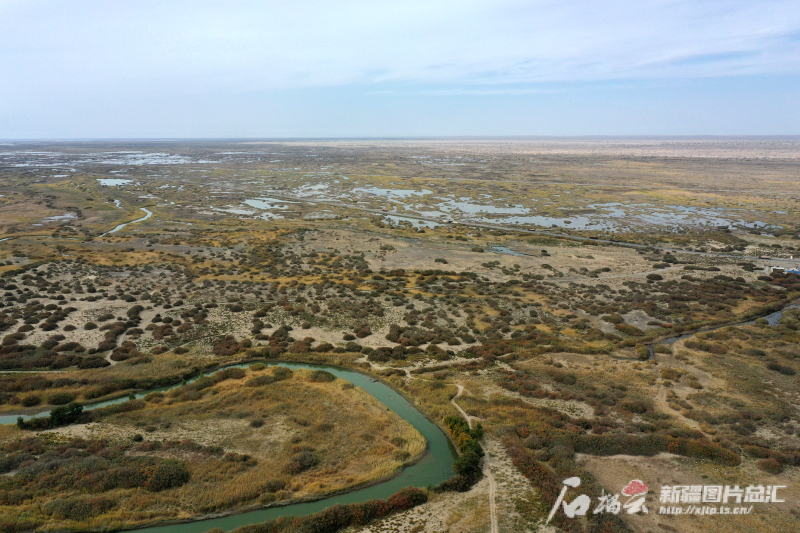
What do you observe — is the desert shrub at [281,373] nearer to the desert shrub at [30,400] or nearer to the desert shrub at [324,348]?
the desert shrub at [324,348]

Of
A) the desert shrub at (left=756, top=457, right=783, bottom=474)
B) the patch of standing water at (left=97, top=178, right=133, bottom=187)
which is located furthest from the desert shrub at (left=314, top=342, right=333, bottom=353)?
the patch of standing water at (left=97, top=178, right=133, bottom=187)

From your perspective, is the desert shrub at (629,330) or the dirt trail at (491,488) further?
the desert shrub at (629,330)

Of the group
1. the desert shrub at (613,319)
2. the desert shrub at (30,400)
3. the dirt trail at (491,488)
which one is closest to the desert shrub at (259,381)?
the desert shrub at (30,400)

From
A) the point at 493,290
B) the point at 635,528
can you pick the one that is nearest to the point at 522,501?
the point at 635,528

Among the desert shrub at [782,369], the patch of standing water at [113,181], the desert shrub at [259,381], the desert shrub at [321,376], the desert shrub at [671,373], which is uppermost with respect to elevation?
the patch of standing water at [113,181]

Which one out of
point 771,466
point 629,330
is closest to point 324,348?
point 629,330

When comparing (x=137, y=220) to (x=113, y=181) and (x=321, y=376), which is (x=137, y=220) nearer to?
(x=113, y=181)

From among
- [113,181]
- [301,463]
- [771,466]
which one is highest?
[113,181]

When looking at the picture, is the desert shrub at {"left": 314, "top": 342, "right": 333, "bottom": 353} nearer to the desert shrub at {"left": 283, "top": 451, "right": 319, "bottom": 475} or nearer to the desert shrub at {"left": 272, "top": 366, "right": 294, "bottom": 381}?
the desert shrub at {"left": 272, "top": 366, "right": 294, "bottom": 381}
